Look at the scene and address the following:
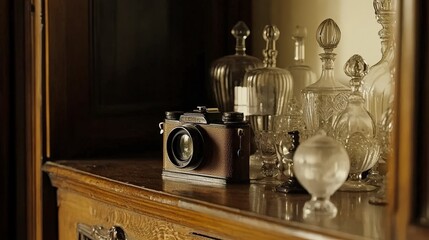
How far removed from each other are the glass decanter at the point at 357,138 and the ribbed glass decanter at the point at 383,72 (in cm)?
7

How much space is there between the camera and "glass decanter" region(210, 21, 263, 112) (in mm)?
1666

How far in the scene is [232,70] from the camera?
5.48 feet

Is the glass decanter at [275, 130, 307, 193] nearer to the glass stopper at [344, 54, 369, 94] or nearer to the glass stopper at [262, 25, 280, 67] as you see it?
the glass stopper at [344, 54, 369, 94]

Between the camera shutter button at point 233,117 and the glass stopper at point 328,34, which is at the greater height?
the glass stopper at point 328,34

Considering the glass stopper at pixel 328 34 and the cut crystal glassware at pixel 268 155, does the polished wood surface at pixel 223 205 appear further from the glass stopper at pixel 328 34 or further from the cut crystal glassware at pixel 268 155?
the glass stopper at pixel 328 34

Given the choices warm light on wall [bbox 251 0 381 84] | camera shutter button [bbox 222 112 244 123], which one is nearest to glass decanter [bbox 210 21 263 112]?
warm light on wall [bbox 251 0 381 84]

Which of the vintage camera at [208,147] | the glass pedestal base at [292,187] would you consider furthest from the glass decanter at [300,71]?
the glass pedestal base at [292,187]

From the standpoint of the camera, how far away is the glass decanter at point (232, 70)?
1.67 m

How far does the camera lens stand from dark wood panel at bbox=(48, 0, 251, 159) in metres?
0.36

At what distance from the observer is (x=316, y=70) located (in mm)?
1688

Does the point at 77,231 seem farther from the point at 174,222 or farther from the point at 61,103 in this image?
the point at 174,222

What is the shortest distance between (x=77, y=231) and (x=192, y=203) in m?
0.45

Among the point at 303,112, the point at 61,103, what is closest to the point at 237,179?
the point at 303,112
